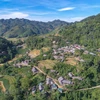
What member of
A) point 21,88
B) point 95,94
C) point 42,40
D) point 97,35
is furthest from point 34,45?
point 95,94

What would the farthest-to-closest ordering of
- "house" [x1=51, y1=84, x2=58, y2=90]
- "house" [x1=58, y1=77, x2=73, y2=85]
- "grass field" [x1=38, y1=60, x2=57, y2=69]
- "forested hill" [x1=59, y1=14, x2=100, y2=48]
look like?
"forested hill" [x1=59, y1=14, x2=100, y2=48], "grass field" [x1=38, y1=60, x2=57, y2=69], "house" [x1=58, y1=77, x2=73, y2=85], "house" [x1=51, y1=84, x2=58, y2=90]

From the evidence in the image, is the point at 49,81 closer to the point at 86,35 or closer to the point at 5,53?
the point at 5,53

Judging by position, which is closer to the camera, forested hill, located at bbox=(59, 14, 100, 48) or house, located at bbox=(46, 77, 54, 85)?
house, located at bbox=(46, 77, 54, 85)

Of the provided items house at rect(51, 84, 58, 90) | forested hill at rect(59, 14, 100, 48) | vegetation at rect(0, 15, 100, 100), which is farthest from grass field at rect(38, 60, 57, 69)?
forested hill at rect(59, 14, 100, 48)

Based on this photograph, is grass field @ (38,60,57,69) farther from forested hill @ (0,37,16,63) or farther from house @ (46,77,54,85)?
forested hill @ (0,37,16,63)

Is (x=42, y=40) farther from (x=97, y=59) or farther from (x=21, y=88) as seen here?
(x=21, y=88)

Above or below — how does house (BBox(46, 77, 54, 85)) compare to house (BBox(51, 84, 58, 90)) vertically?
above

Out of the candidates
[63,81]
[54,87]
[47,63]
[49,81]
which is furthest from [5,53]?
[54,87]

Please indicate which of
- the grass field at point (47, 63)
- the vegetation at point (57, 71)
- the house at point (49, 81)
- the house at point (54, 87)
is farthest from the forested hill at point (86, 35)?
the house at point (54, 87)

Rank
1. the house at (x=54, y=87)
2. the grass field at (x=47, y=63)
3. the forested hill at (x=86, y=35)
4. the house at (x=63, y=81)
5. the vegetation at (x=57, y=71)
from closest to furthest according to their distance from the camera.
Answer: the vegetation at (x=57, y=71) < the house at (x=54, y=87) < the house at (x=63, y=81) < the grass field at (x=47, y=63) < the forested hill at (x=86, y=35)

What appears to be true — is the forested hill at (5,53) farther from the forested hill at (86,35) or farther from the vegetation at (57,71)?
the forested hill at (86,35)

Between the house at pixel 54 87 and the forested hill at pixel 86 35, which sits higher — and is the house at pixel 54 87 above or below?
below
